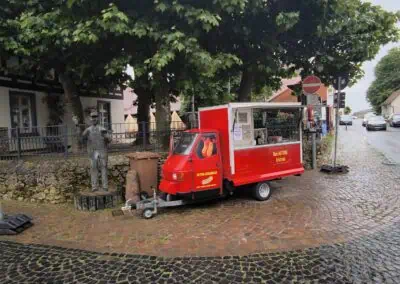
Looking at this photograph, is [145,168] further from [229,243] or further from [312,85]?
[312,85]

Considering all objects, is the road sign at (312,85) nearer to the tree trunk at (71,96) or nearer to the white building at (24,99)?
the white building at (24,99)

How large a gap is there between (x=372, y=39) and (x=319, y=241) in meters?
8.12

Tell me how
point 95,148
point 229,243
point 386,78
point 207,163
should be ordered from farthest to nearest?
point 386,78, point 95,148, point 207,163, point 229,243

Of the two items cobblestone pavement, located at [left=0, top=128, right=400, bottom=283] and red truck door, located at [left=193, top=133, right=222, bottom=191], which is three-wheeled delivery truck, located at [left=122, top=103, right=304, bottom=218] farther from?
cobblestone pavement, located at [left=0, top=128, right=400, bottom=283]

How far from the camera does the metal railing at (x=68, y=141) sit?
897 centimetres

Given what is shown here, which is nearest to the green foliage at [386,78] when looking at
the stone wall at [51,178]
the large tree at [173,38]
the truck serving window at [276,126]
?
the truck serving window at [276,126]

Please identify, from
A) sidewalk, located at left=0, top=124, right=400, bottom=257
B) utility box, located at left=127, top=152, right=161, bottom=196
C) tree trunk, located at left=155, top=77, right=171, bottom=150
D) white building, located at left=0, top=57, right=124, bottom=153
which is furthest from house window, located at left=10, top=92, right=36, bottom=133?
utility box, located at left=127, top=152, right=161, bottom=196

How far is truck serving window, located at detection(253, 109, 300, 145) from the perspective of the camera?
8.14m

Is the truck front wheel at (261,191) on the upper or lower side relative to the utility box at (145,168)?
lower

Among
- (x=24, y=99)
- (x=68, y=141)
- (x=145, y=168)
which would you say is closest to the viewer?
(x=145, y=168)

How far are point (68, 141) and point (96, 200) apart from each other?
92.7 inches

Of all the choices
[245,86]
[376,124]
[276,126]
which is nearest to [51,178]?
[276,126]

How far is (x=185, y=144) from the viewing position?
23.6ft

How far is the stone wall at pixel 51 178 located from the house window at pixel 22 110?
5867mm
